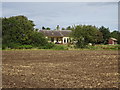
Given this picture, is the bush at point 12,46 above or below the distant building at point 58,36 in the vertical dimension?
below

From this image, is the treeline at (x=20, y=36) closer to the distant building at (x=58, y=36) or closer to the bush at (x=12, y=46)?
the bush at (x=12, y=46)

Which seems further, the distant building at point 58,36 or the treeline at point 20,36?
the distant building at point 58,36

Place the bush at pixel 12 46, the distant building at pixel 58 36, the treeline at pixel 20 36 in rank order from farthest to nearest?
the distant building at pixel 58 36, the treeline at pixel 20 36, the bush at pixel 12 46

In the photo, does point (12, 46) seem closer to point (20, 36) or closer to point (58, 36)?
point (20, 36)

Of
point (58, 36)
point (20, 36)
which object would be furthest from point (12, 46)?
point (58, 36)

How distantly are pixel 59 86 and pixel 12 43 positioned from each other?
1192 inches

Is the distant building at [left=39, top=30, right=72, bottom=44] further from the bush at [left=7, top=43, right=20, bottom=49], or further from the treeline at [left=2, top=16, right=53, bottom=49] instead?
the bush at [left=7, top=43, right=20, bottom=49]

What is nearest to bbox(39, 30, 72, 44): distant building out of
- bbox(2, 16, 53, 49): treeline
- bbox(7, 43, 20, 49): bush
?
bbox(2, 16, 53, 49): treeline

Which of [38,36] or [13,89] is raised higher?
[38,36]

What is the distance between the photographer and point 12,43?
37.5 meters

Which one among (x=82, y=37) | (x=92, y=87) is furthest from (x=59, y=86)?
(x=82, y=37)

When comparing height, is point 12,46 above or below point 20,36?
below

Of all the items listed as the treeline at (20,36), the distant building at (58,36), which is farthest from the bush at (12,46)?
the distant building at (58,36)

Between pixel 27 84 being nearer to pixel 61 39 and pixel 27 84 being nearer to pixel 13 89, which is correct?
pixel 13 89
